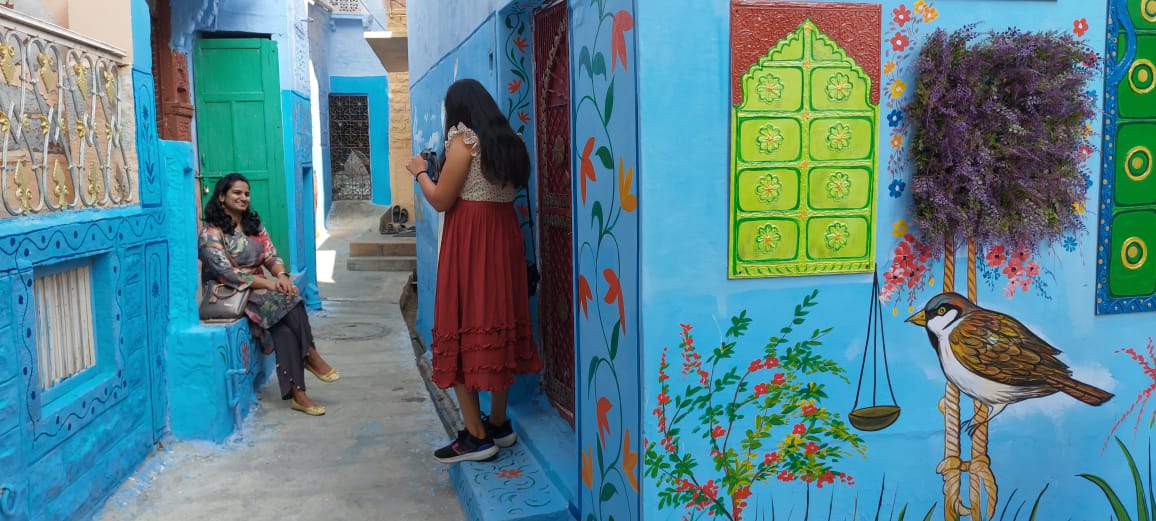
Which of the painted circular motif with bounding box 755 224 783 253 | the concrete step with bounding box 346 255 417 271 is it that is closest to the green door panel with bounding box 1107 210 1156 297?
the painted circular motif with bounding box 755 224 783 253

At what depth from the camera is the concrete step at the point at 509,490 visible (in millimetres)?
3314

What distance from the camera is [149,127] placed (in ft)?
14.4

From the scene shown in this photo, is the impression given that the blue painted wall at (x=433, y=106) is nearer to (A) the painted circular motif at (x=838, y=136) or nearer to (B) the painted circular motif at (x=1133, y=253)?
(A) the painted circular motif at (x=838, y=136)

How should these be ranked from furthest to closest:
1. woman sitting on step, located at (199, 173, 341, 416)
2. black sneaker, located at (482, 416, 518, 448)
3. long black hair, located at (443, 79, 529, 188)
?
woman sitting on step, located at (199, 173, 341, 416), black sneaker, located at (482, 416, 518, 448), long black hair, located at (443, 79, 529, 188)

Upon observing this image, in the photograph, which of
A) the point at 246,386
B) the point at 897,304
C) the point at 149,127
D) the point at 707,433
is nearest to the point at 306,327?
the point at 246,386

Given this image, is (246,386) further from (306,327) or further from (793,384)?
(793,384)

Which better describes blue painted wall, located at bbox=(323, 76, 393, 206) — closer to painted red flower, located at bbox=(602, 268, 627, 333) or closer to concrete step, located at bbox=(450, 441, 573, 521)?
concrete step, located at bbox=(450, 441, 573, 521)

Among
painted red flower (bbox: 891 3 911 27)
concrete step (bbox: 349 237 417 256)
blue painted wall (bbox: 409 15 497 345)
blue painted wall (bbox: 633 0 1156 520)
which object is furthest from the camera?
concrete step (bbox: 349 237 417 256)

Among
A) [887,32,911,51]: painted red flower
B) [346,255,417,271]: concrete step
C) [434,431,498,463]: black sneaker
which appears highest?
[887,32,911,51]: painted red flower

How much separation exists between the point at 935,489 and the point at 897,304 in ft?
2.10

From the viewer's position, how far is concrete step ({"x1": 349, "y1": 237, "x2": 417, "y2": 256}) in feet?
40.4

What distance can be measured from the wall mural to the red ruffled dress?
2.12 feet

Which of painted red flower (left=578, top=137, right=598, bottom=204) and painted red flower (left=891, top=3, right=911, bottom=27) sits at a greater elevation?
painted red flower (left=891, top=3, right=911, bottom=27)

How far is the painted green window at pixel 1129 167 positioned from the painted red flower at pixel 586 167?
1676mm
